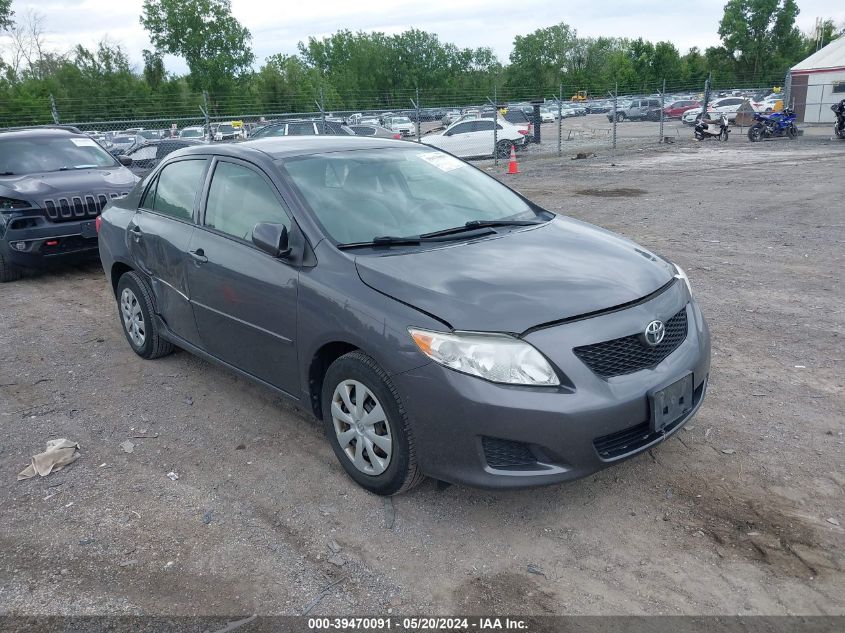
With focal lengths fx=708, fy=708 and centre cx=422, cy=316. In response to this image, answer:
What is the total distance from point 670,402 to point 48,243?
7.23 metres

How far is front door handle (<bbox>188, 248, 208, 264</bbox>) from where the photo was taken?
14.3 ft

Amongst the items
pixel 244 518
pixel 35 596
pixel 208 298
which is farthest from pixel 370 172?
pixel 35 596

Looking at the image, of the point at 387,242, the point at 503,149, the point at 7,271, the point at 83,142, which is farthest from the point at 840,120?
the point at 387,242

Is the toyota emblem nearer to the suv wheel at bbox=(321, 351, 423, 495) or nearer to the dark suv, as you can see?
the suv wheel at bbox=(321, 351, 423, 495)

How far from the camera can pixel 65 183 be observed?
27.0ft

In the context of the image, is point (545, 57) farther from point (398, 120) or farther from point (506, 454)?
point (506, 454)

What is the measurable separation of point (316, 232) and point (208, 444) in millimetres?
1508

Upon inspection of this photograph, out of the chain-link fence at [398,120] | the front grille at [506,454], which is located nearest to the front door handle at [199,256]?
the front grille at [506,454]

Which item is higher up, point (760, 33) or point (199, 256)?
point (760, 33)

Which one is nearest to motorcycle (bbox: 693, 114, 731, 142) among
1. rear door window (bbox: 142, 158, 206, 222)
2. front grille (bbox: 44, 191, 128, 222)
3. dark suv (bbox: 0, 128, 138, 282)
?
dark suv (bbox: 0, 128, 138, 282)

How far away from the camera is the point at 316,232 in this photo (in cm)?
370

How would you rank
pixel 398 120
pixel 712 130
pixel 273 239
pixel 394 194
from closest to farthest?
pixel 273 239 → pixel 394 194 → pixel 712 130 → pixel 398 120

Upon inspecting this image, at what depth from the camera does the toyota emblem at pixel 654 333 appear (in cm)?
317

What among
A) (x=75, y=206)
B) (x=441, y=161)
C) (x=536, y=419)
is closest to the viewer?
(x=536, y=419)
